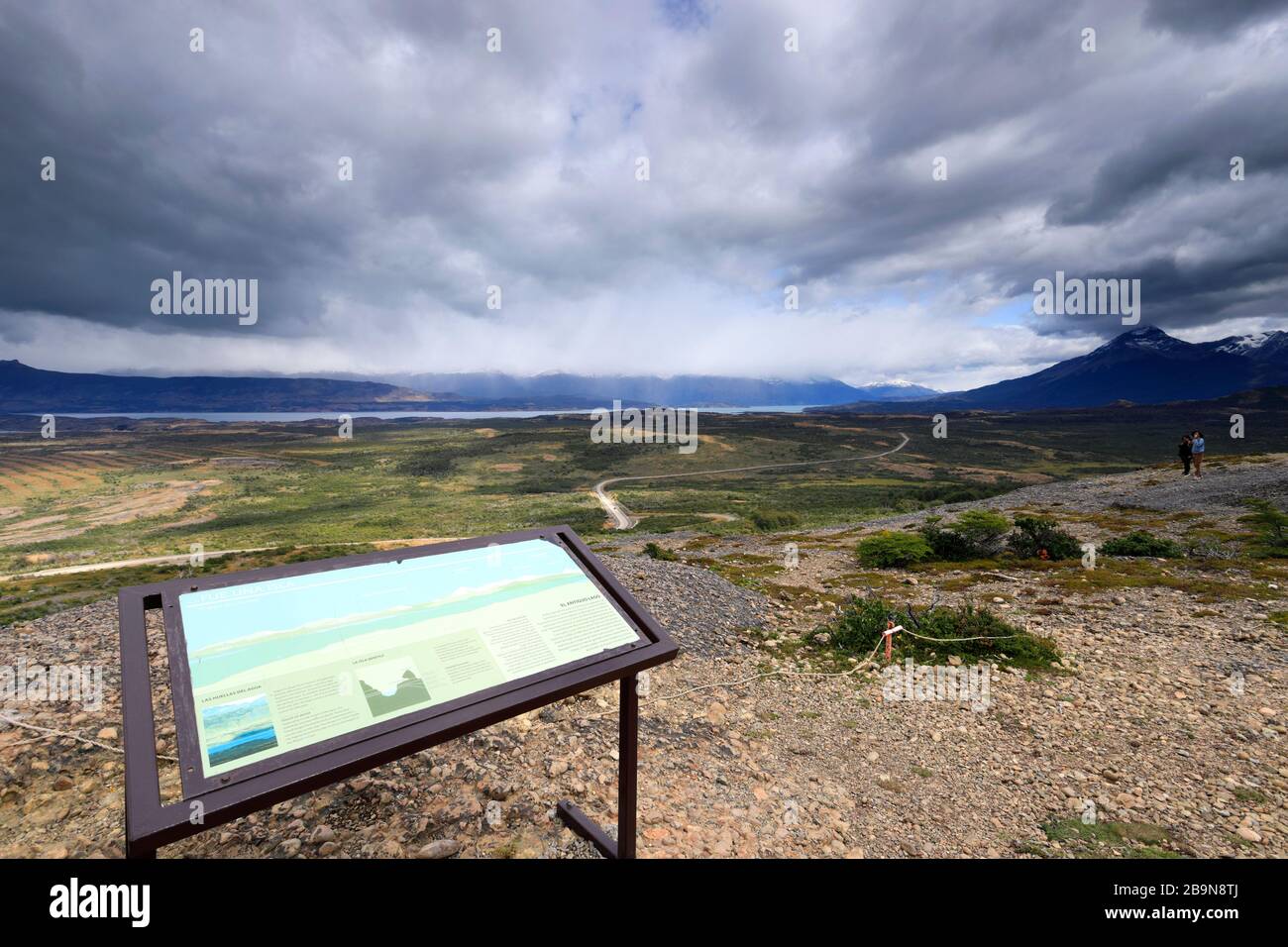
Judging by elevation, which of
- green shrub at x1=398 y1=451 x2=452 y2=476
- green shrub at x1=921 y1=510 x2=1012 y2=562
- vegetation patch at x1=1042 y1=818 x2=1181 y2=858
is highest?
green shrub at x1=398 y1=451 x2=452 y2=476

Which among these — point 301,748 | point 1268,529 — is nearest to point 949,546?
point 1268,529

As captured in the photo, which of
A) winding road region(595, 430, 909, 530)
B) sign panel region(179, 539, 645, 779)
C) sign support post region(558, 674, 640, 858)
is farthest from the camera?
winding road region(595, 430, 909, 530)

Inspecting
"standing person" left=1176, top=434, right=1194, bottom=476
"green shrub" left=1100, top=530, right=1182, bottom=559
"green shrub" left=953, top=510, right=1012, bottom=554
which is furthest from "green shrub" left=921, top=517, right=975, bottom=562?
"standing person" left=1176, top=434, right=1194, bottom=476

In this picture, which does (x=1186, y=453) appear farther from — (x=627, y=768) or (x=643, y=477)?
(x=643, y=477)

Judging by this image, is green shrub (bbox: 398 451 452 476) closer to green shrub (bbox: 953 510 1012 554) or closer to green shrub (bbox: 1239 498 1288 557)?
green shrub (bbox: 953 510 1012 554)
